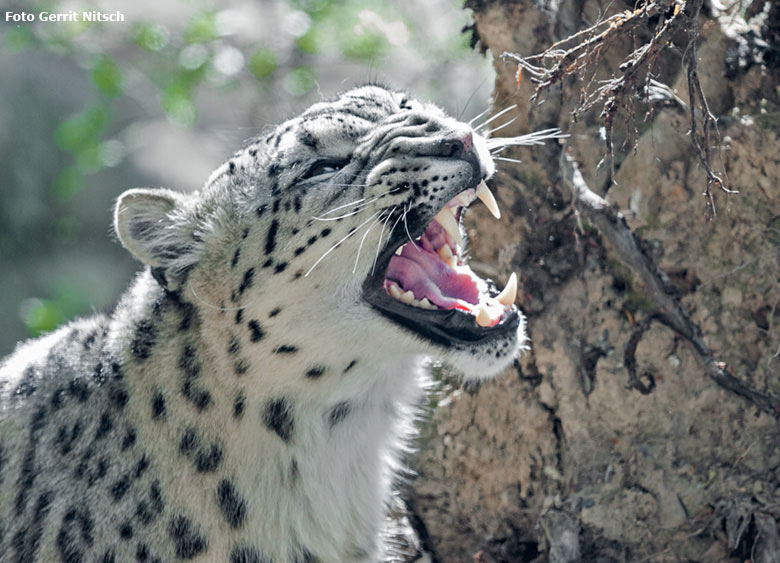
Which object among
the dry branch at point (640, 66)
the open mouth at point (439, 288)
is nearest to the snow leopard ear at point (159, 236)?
the open mouth at point (439, 288)

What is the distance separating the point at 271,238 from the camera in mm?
3914

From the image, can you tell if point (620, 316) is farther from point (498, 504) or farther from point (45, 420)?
point (45, 420)

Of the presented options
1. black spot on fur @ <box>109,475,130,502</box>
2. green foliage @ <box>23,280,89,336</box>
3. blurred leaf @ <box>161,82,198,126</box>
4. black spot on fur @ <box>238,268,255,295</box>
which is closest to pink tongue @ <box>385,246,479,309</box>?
black spot on fur @ <box>238,268,255,295</box>

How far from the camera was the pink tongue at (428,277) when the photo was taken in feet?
13.1

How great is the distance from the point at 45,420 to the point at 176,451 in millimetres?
635

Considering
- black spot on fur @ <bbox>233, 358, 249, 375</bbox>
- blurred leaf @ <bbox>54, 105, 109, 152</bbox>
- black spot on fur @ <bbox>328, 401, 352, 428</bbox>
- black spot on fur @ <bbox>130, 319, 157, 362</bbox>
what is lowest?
black spot on fur @ <bbox>328, 401, 352, 428</bbox>

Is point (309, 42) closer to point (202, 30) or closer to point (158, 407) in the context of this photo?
point (202, 30)

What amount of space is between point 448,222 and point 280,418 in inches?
42.5

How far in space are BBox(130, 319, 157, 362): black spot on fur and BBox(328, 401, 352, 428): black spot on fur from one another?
2.70ft

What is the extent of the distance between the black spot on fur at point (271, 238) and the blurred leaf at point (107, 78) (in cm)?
755

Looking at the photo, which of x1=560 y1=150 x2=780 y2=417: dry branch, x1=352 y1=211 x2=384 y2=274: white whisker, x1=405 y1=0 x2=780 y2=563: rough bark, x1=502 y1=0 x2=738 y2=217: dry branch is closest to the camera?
x1=502 y1=0 x2=738 y2=217: dry branch

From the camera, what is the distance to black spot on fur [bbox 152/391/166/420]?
13.1 ft

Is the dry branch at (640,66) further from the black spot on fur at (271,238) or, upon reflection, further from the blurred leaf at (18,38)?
the blurred leaf at (18,38)

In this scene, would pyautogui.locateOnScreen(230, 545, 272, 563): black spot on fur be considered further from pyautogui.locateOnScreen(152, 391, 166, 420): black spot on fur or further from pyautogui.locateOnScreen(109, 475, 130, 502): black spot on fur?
pyautogui.locateOnScreen(152, 391, 166, 420): black spot on fur
